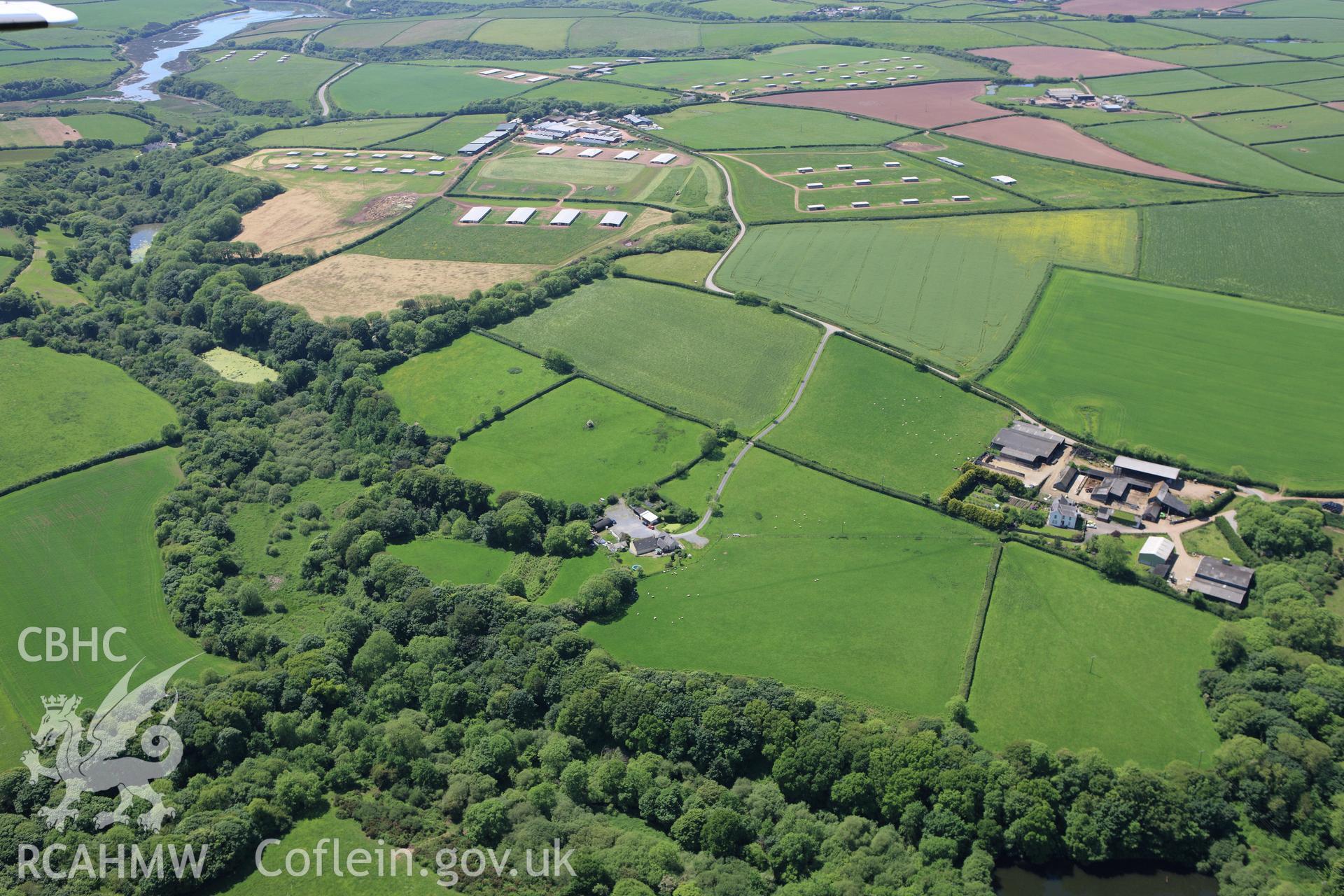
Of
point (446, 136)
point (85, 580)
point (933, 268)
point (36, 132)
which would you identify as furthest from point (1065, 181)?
point (36, 132)

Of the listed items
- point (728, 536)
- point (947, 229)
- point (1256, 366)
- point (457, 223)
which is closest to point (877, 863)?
point (728, 536)

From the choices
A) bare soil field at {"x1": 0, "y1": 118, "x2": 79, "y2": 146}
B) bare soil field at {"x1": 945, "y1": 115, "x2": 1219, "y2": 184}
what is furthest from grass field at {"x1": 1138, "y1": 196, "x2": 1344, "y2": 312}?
bare soil field at {"x1": 0, "y1": 118, "x2": 79, "y2": 146}

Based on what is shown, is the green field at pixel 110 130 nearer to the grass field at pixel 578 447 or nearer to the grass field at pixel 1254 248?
the grass field at pixel 578 447

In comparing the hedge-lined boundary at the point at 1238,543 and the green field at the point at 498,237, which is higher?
the green field at the point at 498,237

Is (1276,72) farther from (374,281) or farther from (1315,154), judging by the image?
(374,281)

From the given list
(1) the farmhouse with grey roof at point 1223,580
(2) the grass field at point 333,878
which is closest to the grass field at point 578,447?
(2) the grass field at point 333,878

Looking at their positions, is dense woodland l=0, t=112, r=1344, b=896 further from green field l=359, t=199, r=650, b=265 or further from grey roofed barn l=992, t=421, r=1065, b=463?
green field l=359, t=199, r=650, b=265
